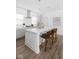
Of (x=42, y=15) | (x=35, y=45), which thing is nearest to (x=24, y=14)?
(x=42, y=15)

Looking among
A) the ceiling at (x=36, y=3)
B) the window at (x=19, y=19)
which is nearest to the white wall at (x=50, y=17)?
the ceiling at (x=36, y=3)

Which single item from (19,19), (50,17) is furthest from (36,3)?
(50,17)

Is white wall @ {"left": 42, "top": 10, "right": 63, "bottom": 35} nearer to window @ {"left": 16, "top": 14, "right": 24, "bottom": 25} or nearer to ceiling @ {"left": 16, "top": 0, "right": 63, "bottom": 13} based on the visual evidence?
ceiling @ {"left": 16, "top": 0, "right": 63, "bottom": 13}

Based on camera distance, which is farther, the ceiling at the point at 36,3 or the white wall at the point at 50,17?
the white wall at the point at 50,17

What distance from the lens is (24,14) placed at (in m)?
7.81

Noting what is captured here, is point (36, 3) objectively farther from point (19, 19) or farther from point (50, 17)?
point (50, 17)

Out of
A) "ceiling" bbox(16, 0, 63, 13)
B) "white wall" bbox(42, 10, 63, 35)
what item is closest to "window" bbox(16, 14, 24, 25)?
"ceiling" bbox(16, 0, 63, 13)

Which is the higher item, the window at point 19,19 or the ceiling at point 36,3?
the ceiling at point 36,3

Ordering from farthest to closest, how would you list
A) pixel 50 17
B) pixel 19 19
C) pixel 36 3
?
pixel 50 17 → pixel 19 19 → pixel 36 3

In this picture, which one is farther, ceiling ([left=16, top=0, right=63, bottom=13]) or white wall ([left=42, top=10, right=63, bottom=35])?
white wall ([left=42, top=10, right=63, bottom=35])

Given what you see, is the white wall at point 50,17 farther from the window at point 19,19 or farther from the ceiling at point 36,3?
the window at point 19,19
